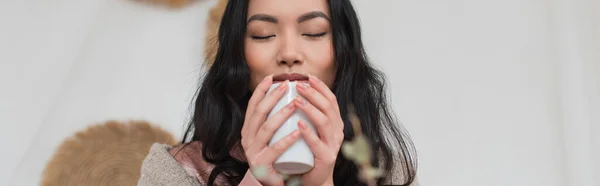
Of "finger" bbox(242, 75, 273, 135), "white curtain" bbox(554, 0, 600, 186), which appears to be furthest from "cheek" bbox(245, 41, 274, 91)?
"white curtain" bbox(554, 0, 600, 186)

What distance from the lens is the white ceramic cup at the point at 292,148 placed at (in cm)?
54

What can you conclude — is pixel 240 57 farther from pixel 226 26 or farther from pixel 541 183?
pixel 541 183

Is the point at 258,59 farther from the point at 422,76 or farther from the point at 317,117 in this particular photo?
the point at 422,76

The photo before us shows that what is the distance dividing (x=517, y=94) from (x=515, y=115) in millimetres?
36

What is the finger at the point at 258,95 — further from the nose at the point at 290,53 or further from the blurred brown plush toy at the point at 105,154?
the blurred brown plush toy at the point at 105,154

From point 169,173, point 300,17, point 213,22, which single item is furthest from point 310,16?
point 213,22

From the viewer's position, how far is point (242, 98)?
0.76 metres

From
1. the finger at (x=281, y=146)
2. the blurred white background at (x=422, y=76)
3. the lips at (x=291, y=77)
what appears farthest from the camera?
the blurred white background at (x=422, y=76)

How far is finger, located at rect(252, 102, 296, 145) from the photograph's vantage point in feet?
1.81

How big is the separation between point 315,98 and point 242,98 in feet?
0.68

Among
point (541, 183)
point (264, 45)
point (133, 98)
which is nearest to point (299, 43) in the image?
point (264, 45)

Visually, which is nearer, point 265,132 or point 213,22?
point 265,132

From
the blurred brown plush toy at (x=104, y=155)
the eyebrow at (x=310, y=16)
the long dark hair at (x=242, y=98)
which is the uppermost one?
the eyebrow at (x=310, y=16)

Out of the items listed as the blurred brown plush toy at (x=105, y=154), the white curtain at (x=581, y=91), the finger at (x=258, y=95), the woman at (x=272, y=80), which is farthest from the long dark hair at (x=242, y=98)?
the white curtain at (x=581, y=91)
